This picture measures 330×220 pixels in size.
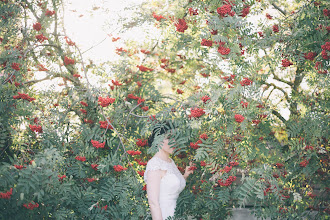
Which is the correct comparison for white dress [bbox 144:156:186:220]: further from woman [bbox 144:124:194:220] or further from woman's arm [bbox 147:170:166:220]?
woman's arm [bbox 147:170:166:220]

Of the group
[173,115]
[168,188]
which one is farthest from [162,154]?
[173,115]

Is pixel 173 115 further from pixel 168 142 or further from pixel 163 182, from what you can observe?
pixel 163 182

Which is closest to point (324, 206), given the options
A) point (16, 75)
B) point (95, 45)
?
point (95, 45)

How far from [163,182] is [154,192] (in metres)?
0.26

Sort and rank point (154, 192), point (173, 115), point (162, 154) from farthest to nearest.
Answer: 1. point (162, 154)
2. point (173, 115)
3. point (154, 192)

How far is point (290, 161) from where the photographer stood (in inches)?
190

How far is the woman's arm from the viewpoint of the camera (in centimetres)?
310

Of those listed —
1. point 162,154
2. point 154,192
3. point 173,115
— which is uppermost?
point 173,115

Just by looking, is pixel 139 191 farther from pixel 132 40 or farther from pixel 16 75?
pixel 132 40

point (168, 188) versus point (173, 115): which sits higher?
point (173, 115)

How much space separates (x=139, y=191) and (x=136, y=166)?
0.65 metres

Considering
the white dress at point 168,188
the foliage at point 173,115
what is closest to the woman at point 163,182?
the white dress at point 168,188

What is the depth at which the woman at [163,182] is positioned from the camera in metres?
3.11

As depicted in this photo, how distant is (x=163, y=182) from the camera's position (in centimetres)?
336
